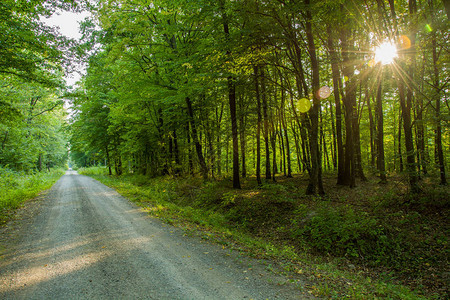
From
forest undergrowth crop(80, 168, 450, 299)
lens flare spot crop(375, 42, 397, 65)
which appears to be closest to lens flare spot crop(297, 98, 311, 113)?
lens flare spot crop(375, 42, 397, 65)

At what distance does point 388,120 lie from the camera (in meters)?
21.6

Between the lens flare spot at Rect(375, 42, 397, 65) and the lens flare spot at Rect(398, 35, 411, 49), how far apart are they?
0.24 meters

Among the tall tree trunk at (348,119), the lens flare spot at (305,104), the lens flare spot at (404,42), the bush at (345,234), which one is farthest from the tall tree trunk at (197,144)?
the lens flare spot at (404,42)

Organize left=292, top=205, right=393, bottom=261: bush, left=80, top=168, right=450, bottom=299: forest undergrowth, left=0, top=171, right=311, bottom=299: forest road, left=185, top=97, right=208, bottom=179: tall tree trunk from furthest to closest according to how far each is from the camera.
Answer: left=185, top=97, right=208, bottom=179: tall tree trunk, left=292, top=205, right=393, bottom=261: bush, left=80, top=168, right=450, bottom=299: forest undergrowth, left=0, top=171, right=311, bottom=299: forest road

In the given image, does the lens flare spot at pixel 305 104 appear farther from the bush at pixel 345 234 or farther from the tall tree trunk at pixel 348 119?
the bush at pixel 345 234

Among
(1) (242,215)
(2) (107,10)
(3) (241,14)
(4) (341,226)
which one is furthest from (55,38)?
(4) (341,226)

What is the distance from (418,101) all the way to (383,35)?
4032mm

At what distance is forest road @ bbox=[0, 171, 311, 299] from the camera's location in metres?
3.58

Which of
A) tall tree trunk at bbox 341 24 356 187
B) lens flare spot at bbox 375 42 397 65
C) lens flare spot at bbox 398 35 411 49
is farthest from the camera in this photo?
tall tree trunk at bbox 341 24 356 187

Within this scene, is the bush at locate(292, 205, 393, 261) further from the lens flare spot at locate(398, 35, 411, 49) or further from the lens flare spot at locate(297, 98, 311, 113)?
the lens flare spot at locate(398, 35, 411, 49)

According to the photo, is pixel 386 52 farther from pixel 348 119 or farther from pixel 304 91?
pixel 304 91

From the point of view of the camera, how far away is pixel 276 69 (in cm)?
1450

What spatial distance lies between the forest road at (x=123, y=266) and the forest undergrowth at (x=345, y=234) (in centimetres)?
78

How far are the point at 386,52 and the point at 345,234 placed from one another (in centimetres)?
780
